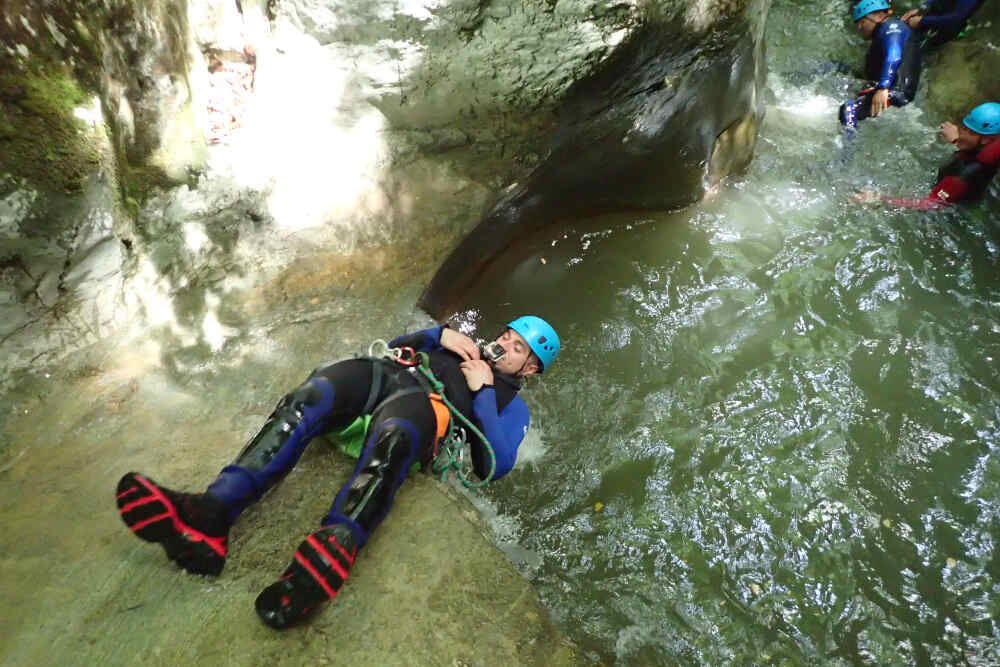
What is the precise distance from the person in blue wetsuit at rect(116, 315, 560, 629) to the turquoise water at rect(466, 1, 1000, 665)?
2.10 ft

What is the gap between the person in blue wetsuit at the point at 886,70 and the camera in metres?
6.48

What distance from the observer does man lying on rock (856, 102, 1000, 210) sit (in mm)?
4906

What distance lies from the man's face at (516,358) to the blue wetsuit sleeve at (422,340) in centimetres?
38

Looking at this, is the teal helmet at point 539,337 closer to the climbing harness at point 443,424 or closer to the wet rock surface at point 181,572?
the climbing harness at point 443,424

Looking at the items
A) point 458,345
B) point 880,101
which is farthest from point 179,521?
point 880,101

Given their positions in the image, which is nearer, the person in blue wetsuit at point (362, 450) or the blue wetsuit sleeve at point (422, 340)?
the person in blue wetsuit at point (362, 450)

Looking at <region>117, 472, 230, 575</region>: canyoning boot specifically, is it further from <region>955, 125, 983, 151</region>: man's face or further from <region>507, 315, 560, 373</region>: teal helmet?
<region>955, 125, 983, 151</region>: man's face

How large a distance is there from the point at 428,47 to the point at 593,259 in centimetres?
198

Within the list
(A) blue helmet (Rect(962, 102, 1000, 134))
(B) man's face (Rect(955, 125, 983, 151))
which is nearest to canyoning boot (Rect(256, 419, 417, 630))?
(B) man's face (Rect(955, 125, 983, 151))

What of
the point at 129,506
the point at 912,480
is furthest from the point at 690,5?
the point at 129,506

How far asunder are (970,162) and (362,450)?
226 inches

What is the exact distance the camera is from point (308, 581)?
2027 mm

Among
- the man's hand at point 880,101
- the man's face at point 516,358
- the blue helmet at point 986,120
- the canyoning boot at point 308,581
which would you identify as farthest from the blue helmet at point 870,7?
the canyoning boot at point 308,581

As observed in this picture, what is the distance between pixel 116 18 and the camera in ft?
9.52
